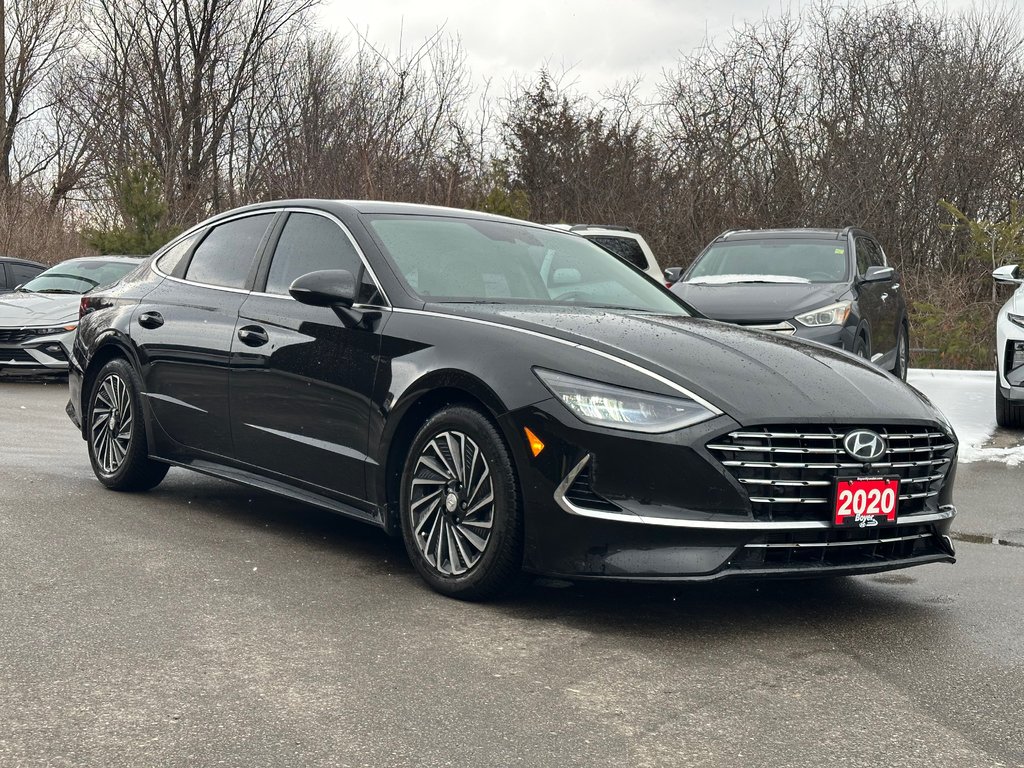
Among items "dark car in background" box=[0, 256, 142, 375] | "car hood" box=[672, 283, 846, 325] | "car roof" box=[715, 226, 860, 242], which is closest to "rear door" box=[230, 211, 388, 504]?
"car hood" box=[672, 283, 846, 325]

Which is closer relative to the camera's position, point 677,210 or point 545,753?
point 545,753

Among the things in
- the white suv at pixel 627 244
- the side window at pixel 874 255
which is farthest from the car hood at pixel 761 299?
the white suv at pixel 627 244

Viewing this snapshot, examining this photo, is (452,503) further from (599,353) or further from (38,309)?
(38,309)

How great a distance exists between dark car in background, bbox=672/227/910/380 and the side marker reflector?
608cm

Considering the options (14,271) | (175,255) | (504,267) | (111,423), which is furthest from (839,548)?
(14,271)

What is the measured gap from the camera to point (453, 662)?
13.4 ft

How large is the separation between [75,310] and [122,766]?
11.9m

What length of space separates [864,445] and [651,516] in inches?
31.4

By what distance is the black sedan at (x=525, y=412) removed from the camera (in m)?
4.40

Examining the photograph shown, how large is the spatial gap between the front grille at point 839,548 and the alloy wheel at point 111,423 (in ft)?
12.4

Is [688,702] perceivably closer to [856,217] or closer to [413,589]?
[413,589]

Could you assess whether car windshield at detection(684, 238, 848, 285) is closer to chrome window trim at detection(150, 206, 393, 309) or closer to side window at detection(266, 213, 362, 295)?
chrome window trim at detection(150, 206, 393, 309)

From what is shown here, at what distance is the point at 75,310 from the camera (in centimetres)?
1433

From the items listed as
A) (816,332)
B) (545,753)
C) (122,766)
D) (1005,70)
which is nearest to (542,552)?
(545,753)
